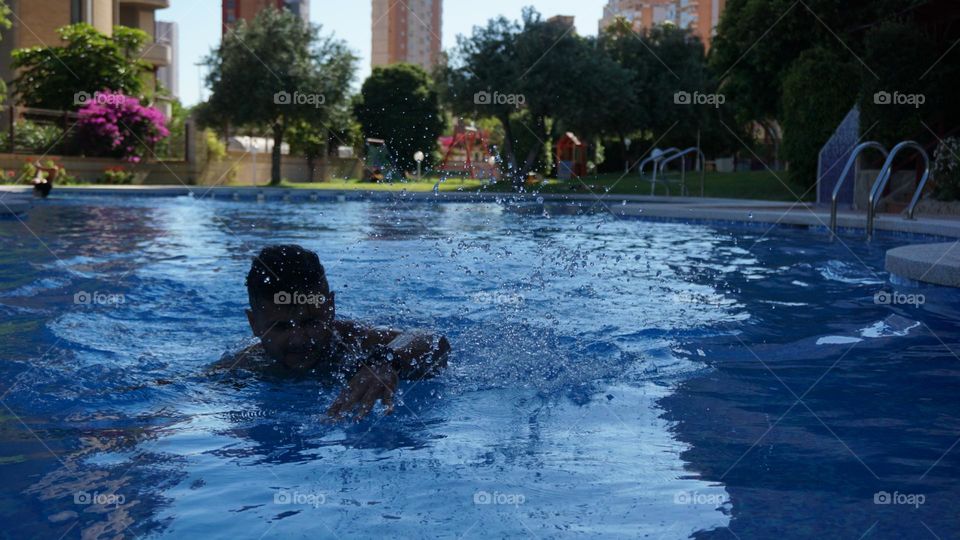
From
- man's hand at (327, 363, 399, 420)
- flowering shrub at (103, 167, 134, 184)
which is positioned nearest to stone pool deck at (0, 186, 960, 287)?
man's hand at (327, 363, 399, 420)

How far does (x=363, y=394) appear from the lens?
12.9 ft

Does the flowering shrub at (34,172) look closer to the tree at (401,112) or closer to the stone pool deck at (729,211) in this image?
the stone pool deck at (729,211)

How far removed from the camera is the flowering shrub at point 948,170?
14.7 meters

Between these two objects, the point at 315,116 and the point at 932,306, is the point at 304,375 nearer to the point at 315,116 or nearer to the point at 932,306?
the point at 932,306

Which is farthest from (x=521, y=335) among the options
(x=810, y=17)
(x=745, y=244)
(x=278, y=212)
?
(x=810, y=17)

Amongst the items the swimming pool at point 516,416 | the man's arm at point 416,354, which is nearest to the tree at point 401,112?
the swimming pool at point 516,416

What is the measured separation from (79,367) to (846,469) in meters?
4.22

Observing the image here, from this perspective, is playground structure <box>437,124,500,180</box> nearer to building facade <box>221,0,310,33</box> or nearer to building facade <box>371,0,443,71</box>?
building facade <box>221,0,310,33</box>

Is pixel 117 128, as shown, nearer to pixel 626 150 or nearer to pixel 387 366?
pixel 626 150

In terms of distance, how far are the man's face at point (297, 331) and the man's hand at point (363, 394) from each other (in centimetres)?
Result: 36

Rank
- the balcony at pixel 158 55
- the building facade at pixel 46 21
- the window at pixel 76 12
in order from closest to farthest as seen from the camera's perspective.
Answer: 1. the building facade at pixel 46 21
2. the window at pixel 76 12
3. the balcony at pixel 158 55

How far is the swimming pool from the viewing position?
302cm

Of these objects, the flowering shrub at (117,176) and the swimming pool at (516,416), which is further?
the flowering shrub at (117,176)

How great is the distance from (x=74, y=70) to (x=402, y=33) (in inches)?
5271
